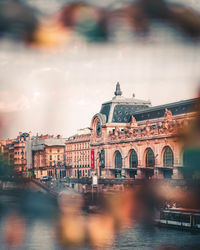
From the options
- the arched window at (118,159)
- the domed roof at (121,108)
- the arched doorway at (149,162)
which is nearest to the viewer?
the arched doorway at (149,162)

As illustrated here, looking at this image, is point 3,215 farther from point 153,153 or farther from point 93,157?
point 93,157

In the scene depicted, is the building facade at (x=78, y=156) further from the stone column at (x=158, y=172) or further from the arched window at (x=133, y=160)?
the stone column at (x=158, y=172)

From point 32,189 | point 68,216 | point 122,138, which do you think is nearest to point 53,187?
point 32,189

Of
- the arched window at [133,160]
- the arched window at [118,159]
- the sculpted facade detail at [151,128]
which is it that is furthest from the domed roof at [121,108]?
the arched window at [133,160]

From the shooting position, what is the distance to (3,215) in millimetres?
58781

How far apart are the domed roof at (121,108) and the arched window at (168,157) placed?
20.0 meters

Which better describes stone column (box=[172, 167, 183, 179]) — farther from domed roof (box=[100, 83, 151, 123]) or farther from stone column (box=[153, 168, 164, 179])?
domed roof (box=[100, 83, 151, 123])

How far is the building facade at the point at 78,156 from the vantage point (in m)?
101

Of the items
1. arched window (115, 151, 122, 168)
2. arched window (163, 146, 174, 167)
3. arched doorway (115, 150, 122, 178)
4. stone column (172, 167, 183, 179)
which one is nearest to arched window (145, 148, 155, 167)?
arched window (163, 146, 174, 167)

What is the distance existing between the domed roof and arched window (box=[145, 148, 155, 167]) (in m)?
Result: 15.1

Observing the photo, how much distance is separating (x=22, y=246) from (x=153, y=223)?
36.0 feet

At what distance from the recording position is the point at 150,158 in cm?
7619

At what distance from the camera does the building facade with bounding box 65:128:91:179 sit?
3984 inches

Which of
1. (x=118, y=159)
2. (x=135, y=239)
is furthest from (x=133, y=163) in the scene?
(x=135, y=239)
